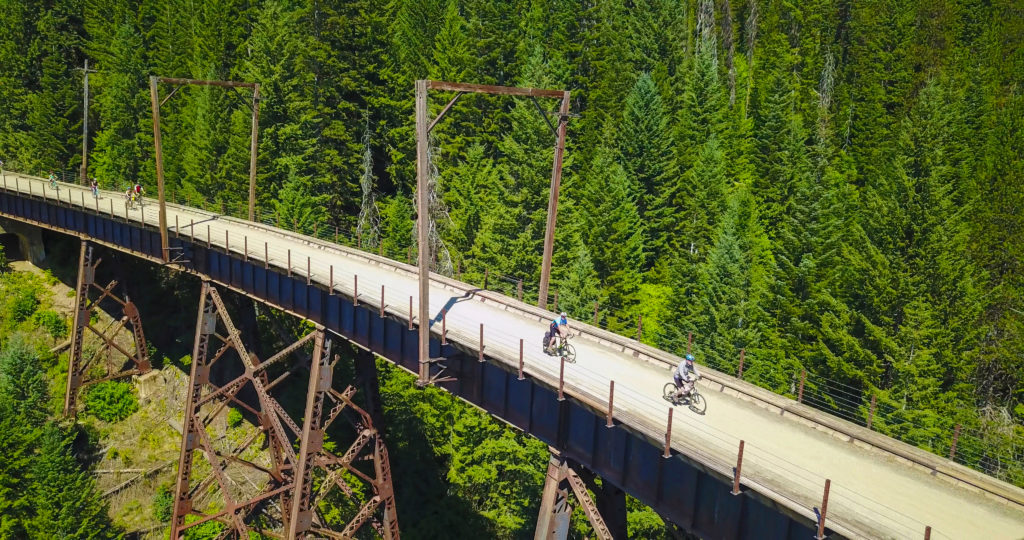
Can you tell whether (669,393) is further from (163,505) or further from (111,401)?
Result: (111,401)

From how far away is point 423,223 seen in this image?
17.3m

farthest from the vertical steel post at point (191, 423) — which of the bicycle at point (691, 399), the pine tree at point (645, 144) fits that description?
the pine tree at point (645, 144)

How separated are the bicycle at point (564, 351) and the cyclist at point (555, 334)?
0.08 feet

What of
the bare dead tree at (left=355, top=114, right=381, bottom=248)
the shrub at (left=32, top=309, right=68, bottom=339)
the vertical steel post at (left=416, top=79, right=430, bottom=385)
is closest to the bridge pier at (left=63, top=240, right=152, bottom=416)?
the shrub at (left=32, top=309, right=68, bottom=339)

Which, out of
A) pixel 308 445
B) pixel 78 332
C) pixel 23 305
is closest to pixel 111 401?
pixel 78 332

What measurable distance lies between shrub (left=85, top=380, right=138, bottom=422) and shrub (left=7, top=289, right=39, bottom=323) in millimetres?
6819

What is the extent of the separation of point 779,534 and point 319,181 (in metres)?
31.5

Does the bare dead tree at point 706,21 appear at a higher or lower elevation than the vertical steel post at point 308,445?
higher

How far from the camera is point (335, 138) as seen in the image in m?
39.7

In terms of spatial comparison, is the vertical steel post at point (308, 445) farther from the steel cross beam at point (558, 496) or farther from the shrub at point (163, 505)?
the shrub at point (163, 505)

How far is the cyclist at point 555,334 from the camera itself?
677 inches

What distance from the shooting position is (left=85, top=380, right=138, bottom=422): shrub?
36312 mm

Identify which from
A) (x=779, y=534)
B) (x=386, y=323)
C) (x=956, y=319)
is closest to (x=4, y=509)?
(x=386, y=323)

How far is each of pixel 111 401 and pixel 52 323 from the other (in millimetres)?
6805
